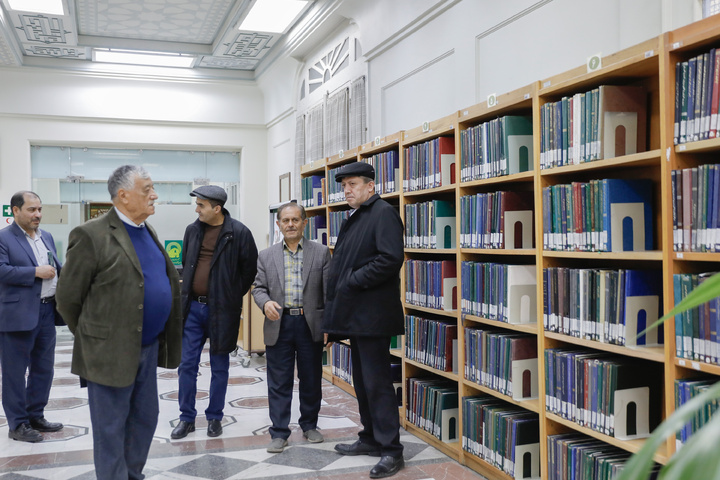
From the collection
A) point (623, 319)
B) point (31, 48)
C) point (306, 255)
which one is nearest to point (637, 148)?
point (623, 319)

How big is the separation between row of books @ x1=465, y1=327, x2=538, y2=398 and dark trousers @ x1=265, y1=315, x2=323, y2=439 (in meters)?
1.01

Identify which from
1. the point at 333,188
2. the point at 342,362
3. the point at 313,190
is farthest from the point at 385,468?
the point at 313,190

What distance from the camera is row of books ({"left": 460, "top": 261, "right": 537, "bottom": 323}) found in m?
3.09

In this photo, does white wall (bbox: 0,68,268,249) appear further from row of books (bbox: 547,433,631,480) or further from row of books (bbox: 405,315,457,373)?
row of books (bbox: 547,433,631,480)

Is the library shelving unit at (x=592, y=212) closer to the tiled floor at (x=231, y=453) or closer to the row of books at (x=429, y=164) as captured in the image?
the row of books at (x=429, y=164)

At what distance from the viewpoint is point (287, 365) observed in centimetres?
387

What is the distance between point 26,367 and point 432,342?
8.40 ft

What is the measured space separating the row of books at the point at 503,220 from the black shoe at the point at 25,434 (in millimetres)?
2950

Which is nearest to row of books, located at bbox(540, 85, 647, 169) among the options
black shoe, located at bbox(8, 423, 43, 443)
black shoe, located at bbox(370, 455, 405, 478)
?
black shoe, located at bbox(370, 455, 405, 478)

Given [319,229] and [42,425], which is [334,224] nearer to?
[319,229]

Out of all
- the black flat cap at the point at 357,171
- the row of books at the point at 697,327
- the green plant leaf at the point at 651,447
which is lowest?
the row of books at the point at 697,327

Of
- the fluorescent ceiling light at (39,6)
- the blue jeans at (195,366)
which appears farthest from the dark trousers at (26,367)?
the fluorescent ceiling light at (39,6)

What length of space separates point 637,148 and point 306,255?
2.03 metres

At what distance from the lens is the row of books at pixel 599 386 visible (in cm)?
244
